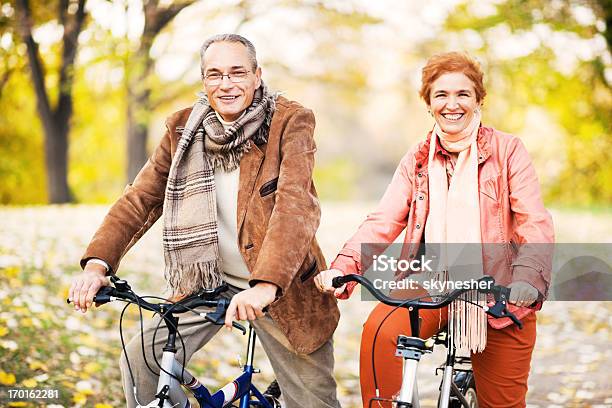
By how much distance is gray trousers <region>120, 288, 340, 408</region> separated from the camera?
3393 mm

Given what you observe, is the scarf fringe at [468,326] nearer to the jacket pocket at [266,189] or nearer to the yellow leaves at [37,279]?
the jacket pocket at [266,189]

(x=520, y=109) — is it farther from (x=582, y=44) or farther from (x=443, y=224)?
(x=443, y=224)

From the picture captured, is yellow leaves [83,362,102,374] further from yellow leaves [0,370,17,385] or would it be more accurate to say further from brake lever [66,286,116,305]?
brake lever [66,286,116,305]

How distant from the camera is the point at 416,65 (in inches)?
795

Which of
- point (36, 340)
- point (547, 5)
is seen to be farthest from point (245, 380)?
point (547, 5)

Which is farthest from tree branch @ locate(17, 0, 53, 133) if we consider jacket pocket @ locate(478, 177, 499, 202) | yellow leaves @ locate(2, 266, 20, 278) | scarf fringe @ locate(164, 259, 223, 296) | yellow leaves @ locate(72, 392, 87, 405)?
jacket pocket @ locate(478, 177, 499, 202)

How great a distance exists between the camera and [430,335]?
3375 mm

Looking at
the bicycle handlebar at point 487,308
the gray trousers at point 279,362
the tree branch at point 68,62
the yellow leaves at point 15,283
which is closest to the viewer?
the bicycle handlebar at point 487,308

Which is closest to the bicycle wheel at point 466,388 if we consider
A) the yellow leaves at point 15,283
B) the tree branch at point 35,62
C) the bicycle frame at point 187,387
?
the bicycle frame at point 187,387

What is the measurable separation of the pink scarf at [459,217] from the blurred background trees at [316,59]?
9.71 m

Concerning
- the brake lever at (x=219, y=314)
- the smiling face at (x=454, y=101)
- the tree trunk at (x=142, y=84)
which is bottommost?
the brake lever at (x=219, y=314)

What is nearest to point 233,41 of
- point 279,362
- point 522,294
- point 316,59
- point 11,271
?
point 279,362

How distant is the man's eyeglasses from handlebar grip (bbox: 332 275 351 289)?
0.87 metres

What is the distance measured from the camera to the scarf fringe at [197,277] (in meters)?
3.33
